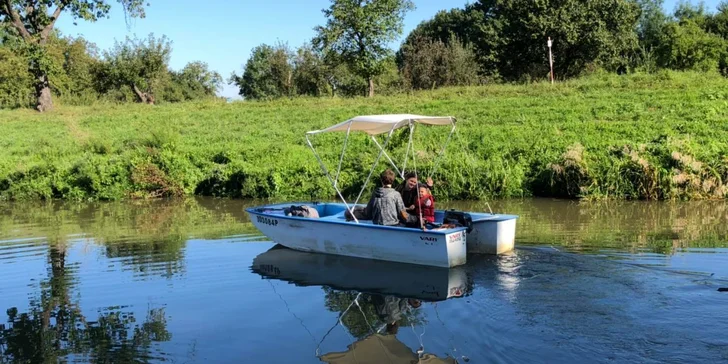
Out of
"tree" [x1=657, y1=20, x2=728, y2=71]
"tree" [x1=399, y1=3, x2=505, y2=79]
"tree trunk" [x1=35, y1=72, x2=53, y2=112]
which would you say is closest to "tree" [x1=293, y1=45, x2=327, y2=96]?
"tree" [x1=399, y1=3, x2=505, y2=79]

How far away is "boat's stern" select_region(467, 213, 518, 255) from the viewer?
34.2 feet

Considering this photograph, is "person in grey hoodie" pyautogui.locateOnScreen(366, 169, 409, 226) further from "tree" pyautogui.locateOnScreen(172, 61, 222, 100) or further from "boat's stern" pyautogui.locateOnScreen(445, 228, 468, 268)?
"tree" pyautogui.locateOnScreen(172, 61, 222, 100)

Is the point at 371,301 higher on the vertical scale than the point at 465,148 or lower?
lower

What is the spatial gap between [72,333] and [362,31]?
3064 cm

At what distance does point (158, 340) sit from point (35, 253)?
21.9ft

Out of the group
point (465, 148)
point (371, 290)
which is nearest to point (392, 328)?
point (371, 290)

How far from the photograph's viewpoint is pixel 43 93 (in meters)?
39.7

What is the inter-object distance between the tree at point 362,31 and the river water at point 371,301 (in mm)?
24482

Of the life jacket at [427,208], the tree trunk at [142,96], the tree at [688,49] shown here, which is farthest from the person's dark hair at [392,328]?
the tree trunk at [142,96]

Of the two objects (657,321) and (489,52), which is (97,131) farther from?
(657,321)

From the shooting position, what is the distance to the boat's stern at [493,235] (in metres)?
10.4

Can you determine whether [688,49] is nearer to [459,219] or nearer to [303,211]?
[459,219]

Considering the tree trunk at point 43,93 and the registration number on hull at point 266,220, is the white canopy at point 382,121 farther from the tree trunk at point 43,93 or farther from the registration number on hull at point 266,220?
the tree trunk at point 43,93

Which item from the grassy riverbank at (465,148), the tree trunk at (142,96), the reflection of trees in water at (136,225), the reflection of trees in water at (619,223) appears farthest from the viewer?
the tree trunk at (142,96)
